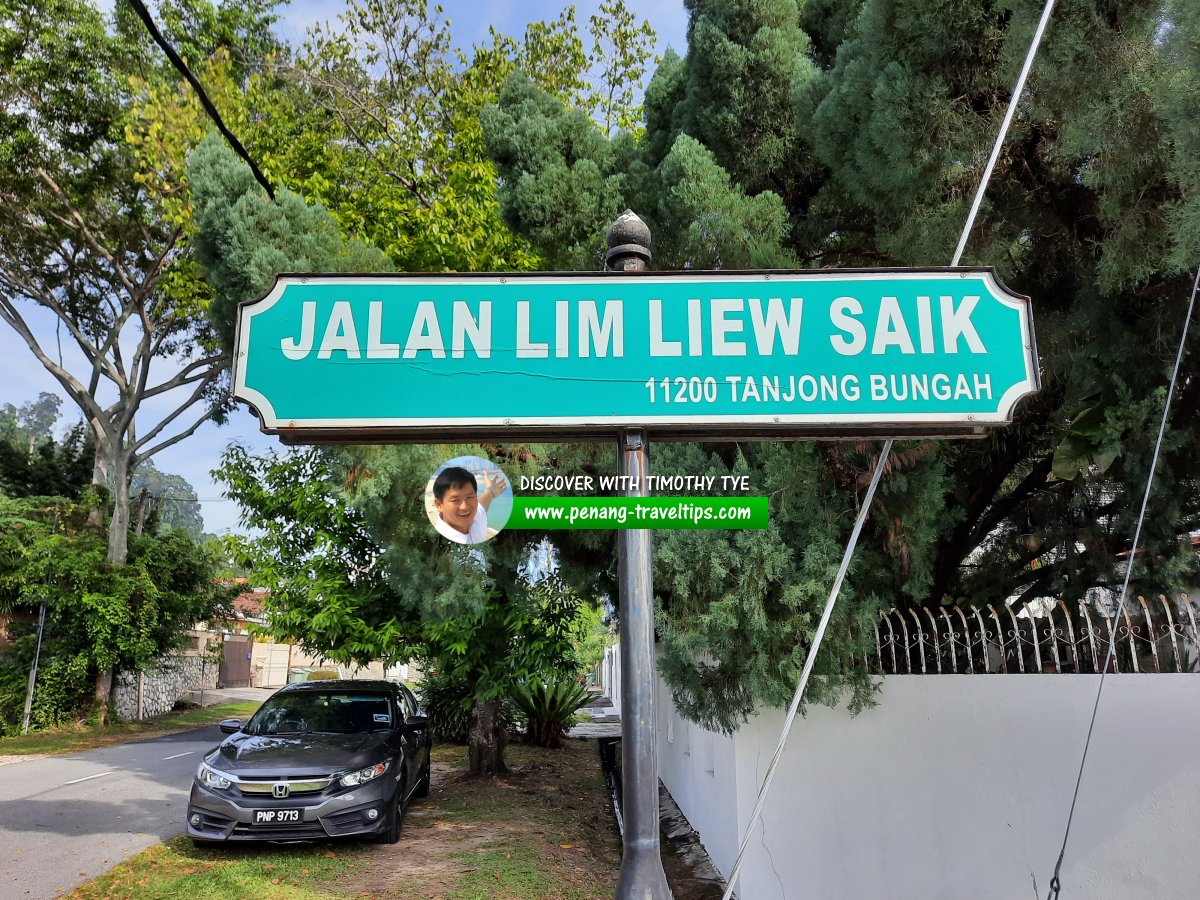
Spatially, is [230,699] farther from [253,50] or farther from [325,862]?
[325,862]

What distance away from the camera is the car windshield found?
780cm

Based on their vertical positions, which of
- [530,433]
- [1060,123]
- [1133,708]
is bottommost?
[1133,708]

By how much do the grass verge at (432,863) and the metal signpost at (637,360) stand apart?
505cm

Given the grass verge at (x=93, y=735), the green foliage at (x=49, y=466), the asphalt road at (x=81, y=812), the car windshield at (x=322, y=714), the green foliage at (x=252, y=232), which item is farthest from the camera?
the green foliage at (x=49, y=466)

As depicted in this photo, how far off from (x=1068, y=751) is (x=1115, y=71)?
3541 millimetres

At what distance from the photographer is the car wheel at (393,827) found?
701 cm

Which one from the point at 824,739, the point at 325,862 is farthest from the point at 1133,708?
the point at 325,862

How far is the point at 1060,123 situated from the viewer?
4312 mm

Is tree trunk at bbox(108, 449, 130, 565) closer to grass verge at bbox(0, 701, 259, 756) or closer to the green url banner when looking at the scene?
grass verge at bbox(0, 701, 259, 756)

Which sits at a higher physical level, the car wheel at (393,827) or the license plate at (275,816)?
the license plate at (275,816)

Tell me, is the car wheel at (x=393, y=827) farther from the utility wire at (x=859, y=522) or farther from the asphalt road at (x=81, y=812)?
the utility wire at (x=859, y=522)

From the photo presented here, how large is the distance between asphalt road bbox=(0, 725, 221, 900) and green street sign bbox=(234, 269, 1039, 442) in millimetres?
5952

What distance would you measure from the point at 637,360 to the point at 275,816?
621cm

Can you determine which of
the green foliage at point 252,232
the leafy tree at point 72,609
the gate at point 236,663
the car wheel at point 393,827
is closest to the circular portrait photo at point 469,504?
the green foliage at point 252,232
